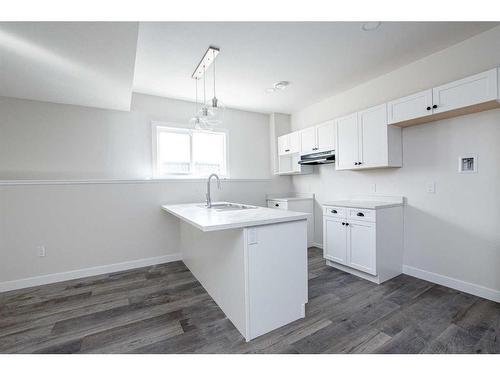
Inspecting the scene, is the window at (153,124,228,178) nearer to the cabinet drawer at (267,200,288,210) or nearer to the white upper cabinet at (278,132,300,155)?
the cabinet drawer at (267,200,288,210)

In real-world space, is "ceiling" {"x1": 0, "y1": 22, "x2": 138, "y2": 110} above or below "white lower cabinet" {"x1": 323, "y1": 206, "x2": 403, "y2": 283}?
above

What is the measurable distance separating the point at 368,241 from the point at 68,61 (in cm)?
354

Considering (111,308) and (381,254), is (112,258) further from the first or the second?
(381,254)

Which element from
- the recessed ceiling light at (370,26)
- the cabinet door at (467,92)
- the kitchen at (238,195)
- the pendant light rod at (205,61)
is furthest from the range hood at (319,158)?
the pendant light rod at (205,61)

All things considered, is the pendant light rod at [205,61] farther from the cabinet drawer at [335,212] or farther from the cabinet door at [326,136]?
the cabinet drawer at [335,212]

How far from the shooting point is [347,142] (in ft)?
10.7

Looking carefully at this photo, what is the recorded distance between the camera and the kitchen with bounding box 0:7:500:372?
1789mm

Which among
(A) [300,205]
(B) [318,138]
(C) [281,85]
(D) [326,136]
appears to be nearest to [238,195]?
(A) [300,205]

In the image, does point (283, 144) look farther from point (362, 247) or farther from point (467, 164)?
point (467, 164)

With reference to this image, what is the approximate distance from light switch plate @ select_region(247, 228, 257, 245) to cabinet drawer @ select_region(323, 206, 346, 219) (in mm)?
1715

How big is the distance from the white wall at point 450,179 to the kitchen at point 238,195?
0.05ft

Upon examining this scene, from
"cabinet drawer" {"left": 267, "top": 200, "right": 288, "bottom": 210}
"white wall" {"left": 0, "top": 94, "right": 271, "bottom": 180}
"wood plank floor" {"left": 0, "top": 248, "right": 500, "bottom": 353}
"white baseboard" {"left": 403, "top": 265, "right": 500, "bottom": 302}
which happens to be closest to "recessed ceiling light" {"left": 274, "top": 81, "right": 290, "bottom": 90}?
"white wall" {"left": 0, "top": 94, "right": 271, "bottom": 180}

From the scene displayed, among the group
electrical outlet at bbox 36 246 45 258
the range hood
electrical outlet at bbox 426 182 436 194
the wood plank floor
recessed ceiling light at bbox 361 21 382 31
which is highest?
recessed ceiling light at bbox 361 21 382 31
